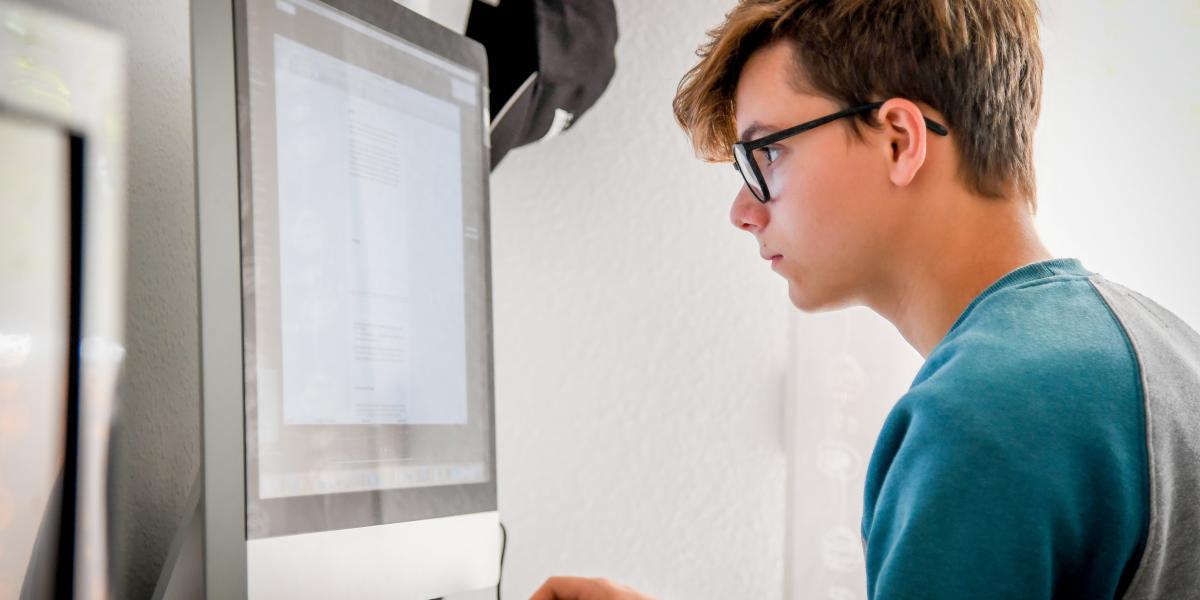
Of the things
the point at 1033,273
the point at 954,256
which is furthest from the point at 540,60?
the point at 1033,273

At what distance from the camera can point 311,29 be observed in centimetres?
81

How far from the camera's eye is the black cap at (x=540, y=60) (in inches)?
50.0

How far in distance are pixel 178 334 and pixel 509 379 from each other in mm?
586

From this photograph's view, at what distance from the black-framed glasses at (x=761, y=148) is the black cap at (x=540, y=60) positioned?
38 cm

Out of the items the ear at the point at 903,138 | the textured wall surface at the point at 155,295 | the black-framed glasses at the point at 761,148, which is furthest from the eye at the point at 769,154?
the textured wall surface at the point at 155,295

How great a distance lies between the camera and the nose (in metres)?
1.01

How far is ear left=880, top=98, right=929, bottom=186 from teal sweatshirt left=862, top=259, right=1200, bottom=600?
0.79ft

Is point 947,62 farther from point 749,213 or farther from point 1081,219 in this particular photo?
point 1081,219

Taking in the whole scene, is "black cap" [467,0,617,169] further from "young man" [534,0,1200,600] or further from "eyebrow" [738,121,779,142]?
"eyebrow" [738,121,779,142]

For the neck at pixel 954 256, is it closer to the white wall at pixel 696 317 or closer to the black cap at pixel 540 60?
the black cap at pixel 540 60

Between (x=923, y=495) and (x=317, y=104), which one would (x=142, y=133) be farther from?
(x=923, y=495)

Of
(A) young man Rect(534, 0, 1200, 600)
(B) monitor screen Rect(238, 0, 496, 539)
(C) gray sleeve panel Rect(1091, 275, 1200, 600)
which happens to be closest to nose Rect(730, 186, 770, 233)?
(A) young man Rect(534, 0, 1200, 600)

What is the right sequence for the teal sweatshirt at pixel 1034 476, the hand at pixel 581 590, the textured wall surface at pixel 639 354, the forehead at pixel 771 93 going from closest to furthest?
the teal sweatshirt at pixel 1034 476, the hand at pixel 581 590, the forehead at pixel 771 93, the textured wall surface at pixel 639 354

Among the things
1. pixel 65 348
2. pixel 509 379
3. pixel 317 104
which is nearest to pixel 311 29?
pixel 317 104
